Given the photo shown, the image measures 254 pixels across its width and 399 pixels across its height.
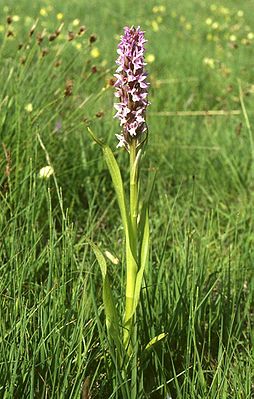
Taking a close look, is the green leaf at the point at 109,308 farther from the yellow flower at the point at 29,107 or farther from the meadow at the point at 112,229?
the yellow flower at the point at 29,107

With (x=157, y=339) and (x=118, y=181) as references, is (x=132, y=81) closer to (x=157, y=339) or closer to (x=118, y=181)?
(x=118, y=181)

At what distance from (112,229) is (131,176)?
108cm

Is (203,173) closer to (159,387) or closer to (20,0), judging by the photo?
(159,387)

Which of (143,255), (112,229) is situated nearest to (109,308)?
(143,255)

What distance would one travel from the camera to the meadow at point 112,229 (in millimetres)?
1358

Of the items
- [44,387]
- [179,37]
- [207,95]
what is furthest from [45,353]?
[179,37]

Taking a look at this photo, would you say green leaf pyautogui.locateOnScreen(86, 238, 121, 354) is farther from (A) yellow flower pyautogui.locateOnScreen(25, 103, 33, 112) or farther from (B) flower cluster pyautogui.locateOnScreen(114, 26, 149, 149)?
(A) yellow flower pyautogui.locateOnScreen(25, 103, 33, 112)

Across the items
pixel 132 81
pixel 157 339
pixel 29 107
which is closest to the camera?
pixel 132 81

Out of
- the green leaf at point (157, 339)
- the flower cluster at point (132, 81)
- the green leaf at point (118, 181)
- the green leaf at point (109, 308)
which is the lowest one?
the green leaf at point (157, 339)

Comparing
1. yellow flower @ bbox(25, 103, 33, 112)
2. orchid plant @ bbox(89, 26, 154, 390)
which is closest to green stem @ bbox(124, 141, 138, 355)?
orchid plant @ bbox(89, 26, 154, 390)

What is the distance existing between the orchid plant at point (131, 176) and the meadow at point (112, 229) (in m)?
0.05

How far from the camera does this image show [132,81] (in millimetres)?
1232

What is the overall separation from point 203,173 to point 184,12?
4.68 meters

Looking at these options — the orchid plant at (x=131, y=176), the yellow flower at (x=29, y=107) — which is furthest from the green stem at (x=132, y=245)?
the yellow flower at (x=29, y=107)
